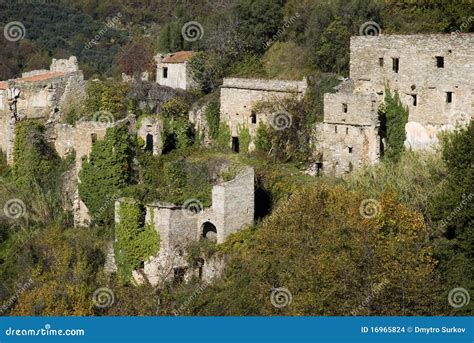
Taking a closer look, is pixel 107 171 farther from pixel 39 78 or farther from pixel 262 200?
pixel 39 78

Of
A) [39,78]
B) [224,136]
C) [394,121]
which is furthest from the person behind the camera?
[39,78]

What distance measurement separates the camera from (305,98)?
3231 cm

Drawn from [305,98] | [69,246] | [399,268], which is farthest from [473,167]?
[69,246]

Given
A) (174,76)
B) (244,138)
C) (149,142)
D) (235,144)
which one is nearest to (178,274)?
(149,142)

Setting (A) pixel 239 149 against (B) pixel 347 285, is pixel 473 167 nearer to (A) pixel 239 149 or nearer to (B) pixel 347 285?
(B) pixel 347 285

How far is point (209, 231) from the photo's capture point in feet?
95.0

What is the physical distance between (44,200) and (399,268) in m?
12.1

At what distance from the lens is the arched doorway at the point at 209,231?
28.8m

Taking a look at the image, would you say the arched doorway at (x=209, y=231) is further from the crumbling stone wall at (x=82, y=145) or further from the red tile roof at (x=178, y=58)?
the red tile roof at (x=178, y=58)

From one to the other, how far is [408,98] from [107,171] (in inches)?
352

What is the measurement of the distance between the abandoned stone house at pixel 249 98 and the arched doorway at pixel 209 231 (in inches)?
189

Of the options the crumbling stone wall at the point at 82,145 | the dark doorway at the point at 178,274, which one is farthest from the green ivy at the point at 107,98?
the dark doorway at the point at 178,274

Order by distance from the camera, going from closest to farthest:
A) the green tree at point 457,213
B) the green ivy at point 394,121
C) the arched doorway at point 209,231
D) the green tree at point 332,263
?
the green tree at point 332,263 → the green tree at point 457,213 → the arched doorway at point 209,231 → the green ivy at point 394,121

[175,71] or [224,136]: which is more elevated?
[175,71]
